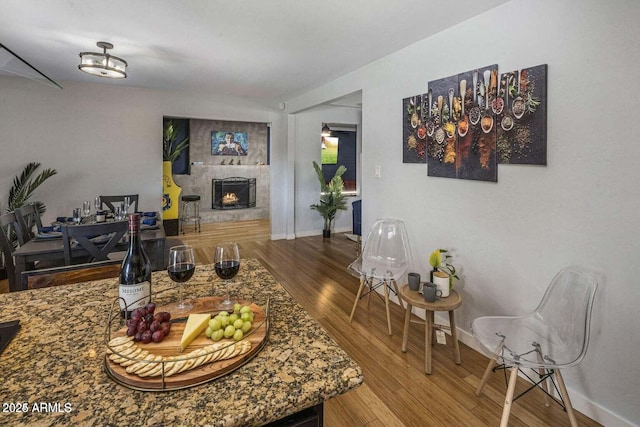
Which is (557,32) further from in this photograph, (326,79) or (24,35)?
(24,35)

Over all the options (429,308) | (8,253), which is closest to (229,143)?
(8,253)

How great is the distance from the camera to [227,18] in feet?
7.96

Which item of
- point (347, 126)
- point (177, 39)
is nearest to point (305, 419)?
point (177, 39)

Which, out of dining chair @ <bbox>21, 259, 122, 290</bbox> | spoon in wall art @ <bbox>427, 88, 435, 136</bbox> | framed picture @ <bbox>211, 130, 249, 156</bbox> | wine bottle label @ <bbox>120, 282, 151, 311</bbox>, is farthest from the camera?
framed picture @ <bbox>211, 130, 249, 156</bbox>

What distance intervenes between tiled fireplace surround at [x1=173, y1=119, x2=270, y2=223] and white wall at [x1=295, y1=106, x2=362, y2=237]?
2576 millimetres

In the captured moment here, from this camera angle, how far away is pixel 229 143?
7.89 m

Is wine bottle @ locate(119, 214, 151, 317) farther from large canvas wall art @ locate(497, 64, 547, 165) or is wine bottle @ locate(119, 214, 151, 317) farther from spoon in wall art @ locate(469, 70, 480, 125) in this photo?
spoon in wall art @ locate(469, 70, 480, 125)

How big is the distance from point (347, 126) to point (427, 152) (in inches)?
160

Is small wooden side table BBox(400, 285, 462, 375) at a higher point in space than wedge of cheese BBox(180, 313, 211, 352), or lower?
lower

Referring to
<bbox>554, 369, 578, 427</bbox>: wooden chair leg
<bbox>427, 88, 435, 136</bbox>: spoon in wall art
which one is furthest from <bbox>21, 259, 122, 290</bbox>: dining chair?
<bbox>427, 88, 435, 136</bbox>: spoon in wall art

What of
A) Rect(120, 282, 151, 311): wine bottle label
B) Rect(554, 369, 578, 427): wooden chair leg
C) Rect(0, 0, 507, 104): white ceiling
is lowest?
Rect(554, 369, 578, 427): wooden chair leg

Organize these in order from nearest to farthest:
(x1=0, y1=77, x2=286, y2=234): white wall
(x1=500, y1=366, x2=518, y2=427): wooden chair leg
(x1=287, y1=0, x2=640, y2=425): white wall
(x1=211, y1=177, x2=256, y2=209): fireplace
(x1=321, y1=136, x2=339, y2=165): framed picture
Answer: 1. (x1=500, y1=366, x2=518, y2=427): wooden chair leg
2. (x1=287, y1=0, x2=640, y2=425): white wall
3. (x1=0, y1=77, x2=286, y2=234): white wall
4. (x1=321, y1=136, x2=339, y2=165): framed picture
5. (x1=211, y1=177, x2=256, y2=209): fireplace

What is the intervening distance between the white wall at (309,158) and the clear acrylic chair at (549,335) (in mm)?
4443

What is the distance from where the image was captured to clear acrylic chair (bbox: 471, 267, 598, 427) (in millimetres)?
1493
